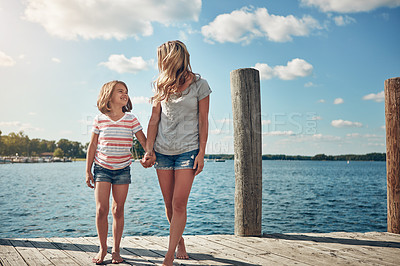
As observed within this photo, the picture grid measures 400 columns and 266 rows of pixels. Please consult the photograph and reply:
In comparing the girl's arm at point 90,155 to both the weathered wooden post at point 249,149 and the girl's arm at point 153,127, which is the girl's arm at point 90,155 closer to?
the girl's arm at point 153,127

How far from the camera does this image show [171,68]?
296 cm

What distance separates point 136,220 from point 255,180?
37.4 ft

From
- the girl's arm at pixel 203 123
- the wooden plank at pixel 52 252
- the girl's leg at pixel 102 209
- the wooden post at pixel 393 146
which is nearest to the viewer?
the girl's arm at pixel 203 123

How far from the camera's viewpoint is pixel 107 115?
329cm

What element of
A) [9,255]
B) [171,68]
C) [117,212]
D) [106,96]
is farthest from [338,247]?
[9,255]

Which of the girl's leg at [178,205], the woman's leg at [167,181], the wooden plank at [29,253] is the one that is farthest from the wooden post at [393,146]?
the wooden plank at [29,253]

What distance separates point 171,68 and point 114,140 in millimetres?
893

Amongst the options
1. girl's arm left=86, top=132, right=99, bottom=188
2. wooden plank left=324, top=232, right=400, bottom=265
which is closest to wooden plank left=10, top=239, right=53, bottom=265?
girl's arm left=86, top=132, right=99, bottom=188

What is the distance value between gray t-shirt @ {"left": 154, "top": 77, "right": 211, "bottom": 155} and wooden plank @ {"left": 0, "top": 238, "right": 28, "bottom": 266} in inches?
70.3

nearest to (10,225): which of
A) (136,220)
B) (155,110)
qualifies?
(136,220)

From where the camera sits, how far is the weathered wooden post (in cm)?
439

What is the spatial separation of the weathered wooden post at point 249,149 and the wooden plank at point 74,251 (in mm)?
2003

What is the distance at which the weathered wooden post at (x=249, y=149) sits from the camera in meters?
4.39

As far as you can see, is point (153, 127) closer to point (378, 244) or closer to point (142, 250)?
point (142, 250)
